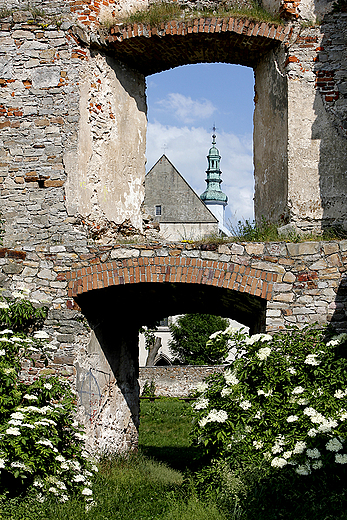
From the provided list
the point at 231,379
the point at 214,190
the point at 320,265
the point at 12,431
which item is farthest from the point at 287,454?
the point at 214,190

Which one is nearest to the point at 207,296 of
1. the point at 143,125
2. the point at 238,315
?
the point at 238,315

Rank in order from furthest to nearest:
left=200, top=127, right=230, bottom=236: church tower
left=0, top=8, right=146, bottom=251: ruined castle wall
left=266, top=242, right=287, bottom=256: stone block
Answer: left=200, top=127, right=230, bottom=236: church tower, left=0, top=8, right=146, bottom=251: ruined castle wall, left=266, top=242, right=287, bottom=256: stone block

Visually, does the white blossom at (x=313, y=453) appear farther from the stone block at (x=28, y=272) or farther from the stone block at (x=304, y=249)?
the stone block at (x=28, y=272)

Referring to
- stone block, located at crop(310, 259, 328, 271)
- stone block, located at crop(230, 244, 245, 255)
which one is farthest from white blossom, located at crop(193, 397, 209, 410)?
stone block, located at crop(310, 259, 328, 271)

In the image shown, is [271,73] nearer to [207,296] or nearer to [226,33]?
[226,33]

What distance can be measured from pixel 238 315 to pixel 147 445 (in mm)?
4358

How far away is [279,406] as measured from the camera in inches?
223

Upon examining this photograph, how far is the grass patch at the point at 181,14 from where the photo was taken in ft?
24.9

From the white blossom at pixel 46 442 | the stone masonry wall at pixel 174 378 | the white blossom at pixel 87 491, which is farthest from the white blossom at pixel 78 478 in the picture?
the stone masonry wall at pixel 174 378

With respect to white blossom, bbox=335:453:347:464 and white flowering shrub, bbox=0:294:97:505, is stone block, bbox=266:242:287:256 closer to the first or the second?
white blossom, bbox=335:453:347:464

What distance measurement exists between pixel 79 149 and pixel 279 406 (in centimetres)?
429

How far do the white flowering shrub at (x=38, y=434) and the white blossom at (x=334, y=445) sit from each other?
2.52 m

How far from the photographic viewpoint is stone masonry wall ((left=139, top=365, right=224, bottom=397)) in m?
20.0

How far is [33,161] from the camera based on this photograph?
7.30m
